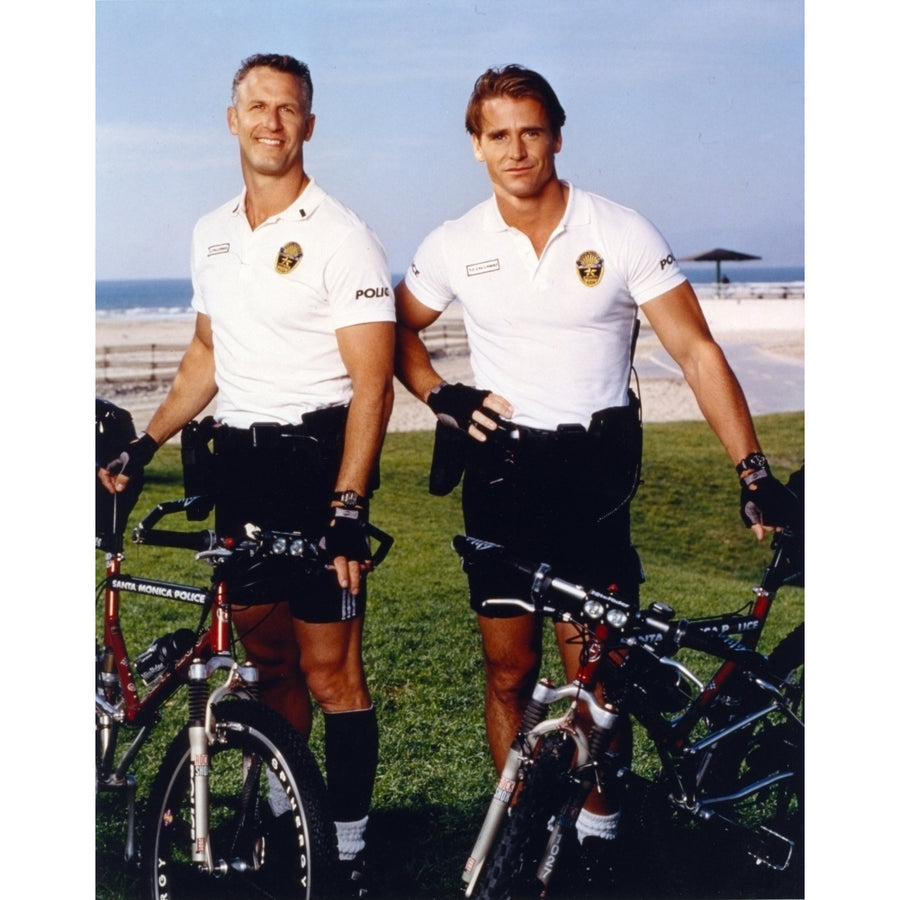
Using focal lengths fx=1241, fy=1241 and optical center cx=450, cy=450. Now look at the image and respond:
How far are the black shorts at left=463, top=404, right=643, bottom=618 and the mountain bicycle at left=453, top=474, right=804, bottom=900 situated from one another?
118 millimetres

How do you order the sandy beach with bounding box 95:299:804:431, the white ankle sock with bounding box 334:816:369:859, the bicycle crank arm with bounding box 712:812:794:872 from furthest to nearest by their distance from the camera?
the sandy beach with bounding box 95:299:804:431 → the white ankle sock with bounding box 334:816:369:859 → the bicycle crank arm with bounding box 712:812:794:872

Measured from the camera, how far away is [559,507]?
2.96 meters

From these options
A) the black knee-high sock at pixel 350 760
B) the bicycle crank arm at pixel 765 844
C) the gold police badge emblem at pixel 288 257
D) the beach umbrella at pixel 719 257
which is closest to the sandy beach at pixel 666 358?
the beach umbrella at pixel 719 257

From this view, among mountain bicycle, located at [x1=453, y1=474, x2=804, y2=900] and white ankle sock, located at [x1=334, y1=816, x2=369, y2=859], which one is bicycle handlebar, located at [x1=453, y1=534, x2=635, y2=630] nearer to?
mountain bicycle, located at [x1=453, y1=474, x2=804, y2=900]

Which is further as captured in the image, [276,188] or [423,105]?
[423,105]

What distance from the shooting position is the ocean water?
322 cm

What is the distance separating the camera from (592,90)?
3129 mm

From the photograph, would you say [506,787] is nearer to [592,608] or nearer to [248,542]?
[592,608]

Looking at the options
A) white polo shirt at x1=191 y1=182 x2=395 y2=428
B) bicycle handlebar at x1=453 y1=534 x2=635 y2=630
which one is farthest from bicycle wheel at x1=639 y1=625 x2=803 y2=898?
white polo shirt at x1=191 y1=182 x2=395 y2=428

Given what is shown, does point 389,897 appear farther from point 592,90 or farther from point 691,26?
point 691,26

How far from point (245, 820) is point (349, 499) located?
0.73 metres

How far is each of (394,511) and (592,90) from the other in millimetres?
1376

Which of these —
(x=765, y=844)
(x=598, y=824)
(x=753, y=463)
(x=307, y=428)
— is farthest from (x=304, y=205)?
(x=765, y=844)
